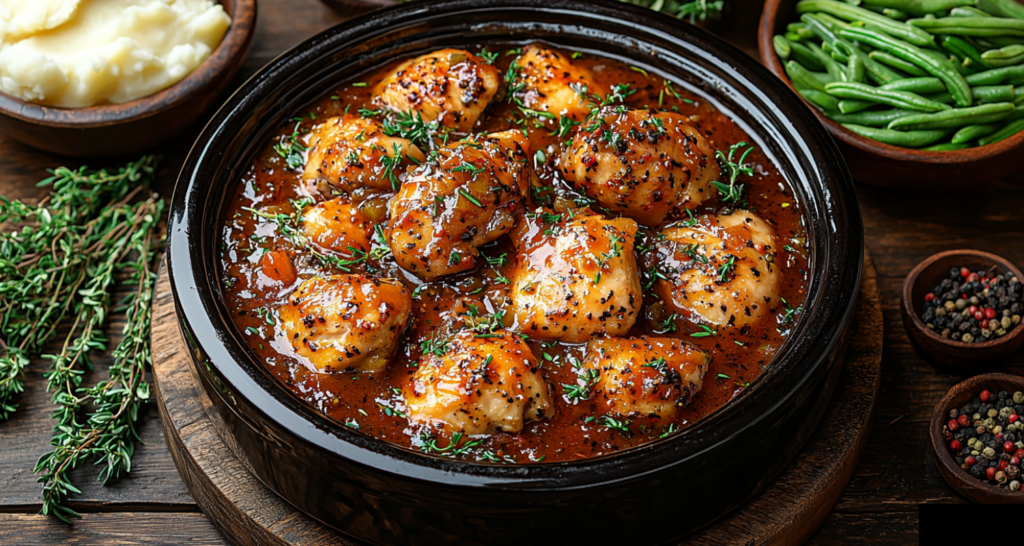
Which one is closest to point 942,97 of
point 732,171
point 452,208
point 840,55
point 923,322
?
point 840,55

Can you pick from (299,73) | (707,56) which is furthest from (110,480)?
(707,56)

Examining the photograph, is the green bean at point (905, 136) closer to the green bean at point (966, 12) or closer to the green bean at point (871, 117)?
the green bean at point (871, 117)

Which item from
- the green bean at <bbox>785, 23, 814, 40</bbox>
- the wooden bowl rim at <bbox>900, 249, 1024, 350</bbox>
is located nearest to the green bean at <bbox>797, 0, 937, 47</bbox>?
the green bean at <bbox>785, 23, 814, 40</bbox>

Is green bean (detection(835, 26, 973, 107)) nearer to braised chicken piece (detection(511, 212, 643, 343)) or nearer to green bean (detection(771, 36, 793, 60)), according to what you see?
green bean (detection(771, 36, 793, 60))

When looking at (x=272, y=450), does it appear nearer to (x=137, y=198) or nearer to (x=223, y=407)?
(x=223, y=407)

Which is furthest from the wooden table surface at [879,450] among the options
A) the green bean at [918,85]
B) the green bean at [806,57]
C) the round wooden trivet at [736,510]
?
the green bean at [806,57]
